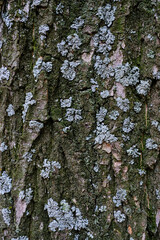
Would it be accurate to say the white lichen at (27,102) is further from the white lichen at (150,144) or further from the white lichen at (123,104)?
the white lichen at (150,144)

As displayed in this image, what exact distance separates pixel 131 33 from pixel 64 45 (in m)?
0.34

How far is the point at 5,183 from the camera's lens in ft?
3.54

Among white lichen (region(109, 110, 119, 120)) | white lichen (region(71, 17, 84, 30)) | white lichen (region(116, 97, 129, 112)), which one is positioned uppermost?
white lichen (region(71, 17, 84, 30))

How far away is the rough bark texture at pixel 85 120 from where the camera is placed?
102 centimetres

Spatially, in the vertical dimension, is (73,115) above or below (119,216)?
above

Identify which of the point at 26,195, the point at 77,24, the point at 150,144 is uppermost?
the point at 77,24

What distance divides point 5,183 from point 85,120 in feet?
1.76

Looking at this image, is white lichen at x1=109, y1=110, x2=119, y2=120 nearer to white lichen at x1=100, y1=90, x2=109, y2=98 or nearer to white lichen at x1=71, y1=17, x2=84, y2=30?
white lichen at x1=100, y1=90, x2=109, y2=98

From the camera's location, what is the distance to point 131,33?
1.03 meters

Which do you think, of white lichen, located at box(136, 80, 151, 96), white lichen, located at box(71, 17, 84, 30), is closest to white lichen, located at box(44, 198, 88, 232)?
white lichen, located at box(136, 80, 151, 96)

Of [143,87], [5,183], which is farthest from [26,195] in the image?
[143,87]

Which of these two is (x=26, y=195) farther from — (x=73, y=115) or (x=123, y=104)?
(x=123, y=104)

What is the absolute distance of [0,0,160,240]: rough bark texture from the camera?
1019 millimetres

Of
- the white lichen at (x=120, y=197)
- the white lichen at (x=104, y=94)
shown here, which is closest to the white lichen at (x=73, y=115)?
the white lichen at (x=104, y=94)
